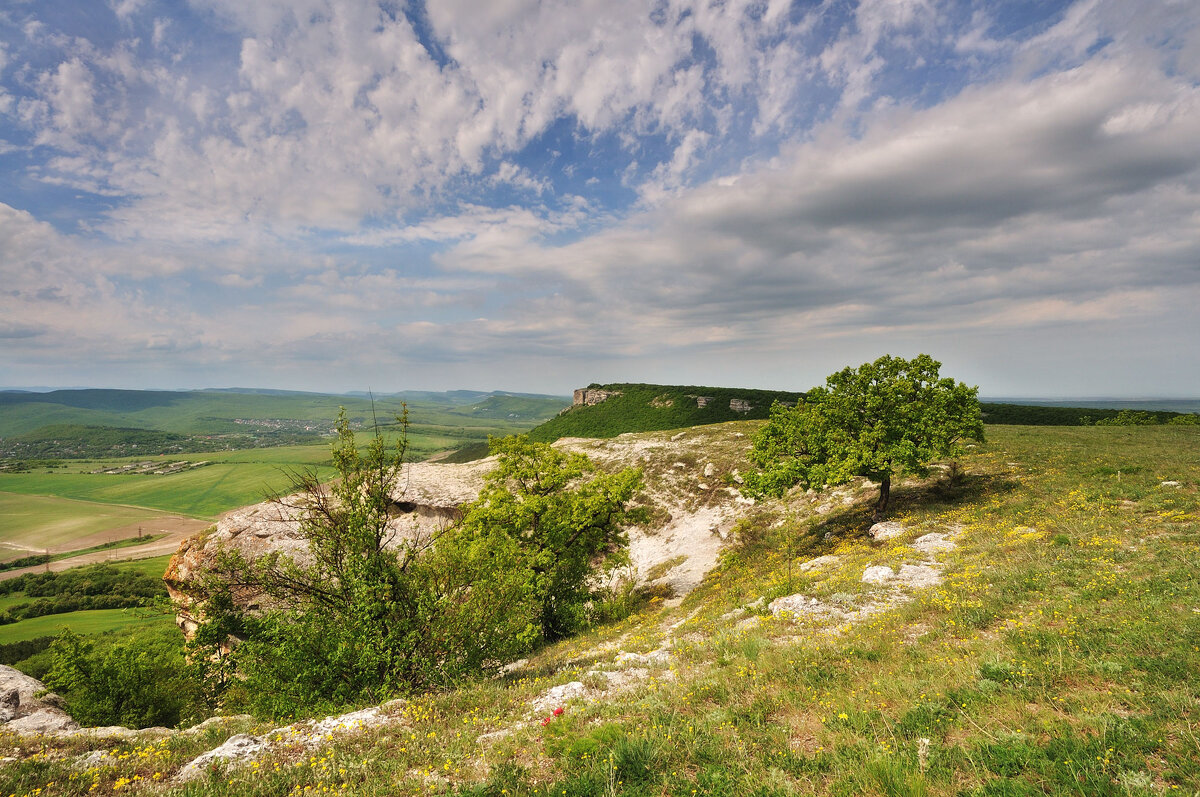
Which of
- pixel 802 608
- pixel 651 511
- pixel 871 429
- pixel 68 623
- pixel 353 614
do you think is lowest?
pixel 68 623

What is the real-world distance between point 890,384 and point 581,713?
81.0 ft

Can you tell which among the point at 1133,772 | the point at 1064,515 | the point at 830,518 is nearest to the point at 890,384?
the point at 1064,515

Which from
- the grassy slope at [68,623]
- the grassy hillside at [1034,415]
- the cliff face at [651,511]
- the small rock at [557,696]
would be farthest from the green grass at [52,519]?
the grassy hillside at [1034,415]

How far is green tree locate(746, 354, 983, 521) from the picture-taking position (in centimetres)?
2345

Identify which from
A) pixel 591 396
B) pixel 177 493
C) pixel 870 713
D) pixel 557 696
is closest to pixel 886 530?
pixel 870 713

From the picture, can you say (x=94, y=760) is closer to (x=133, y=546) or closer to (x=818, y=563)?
(x=818, y=563)

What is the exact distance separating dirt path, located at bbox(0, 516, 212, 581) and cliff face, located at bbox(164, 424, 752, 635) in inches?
2963

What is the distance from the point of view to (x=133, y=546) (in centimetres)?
12419

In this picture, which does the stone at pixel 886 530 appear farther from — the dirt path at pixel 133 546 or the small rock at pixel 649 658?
the dirt path at pixel 133 546

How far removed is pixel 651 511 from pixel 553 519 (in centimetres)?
1973

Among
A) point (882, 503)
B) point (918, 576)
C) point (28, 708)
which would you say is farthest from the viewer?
point (882, 503)

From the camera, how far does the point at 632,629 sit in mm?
21266

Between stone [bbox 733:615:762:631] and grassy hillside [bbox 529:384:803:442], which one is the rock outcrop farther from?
grassy hillside [bbox 529:384:803:442]

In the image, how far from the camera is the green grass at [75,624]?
67938 mm
